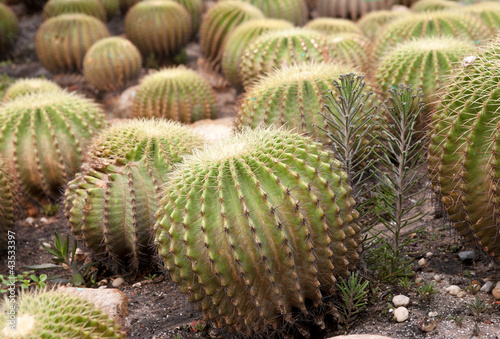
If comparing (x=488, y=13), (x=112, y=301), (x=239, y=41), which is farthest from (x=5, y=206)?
(x=488, y=13)

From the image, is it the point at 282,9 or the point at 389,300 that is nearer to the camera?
the point at 389,300

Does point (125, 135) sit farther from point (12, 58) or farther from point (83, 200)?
point (12, 58)

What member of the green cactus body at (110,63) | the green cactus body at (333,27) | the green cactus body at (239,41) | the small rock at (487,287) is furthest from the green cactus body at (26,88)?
the small rock at (487,287)

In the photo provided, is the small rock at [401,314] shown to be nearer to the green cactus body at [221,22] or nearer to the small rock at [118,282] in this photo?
the small rock at [118,282]

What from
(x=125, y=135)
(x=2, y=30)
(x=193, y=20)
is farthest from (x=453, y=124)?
(x=2, y=30)

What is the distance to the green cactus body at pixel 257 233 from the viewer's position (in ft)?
8.42

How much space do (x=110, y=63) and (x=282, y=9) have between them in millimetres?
3073

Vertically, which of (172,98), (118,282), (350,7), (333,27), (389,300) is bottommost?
(118,282)

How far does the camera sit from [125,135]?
380 centimetres

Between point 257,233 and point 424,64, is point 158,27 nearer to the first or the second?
point 424,64

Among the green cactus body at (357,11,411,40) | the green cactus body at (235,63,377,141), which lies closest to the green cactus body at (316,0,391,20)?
the green cactus body at (357,11,411,40)

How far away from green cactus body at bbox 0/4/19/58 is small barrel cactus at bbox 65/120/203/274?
660 centimetres

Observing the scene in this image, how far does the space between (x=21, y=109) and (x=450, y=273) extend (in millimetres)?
3881

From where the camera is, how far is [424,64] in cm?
412
